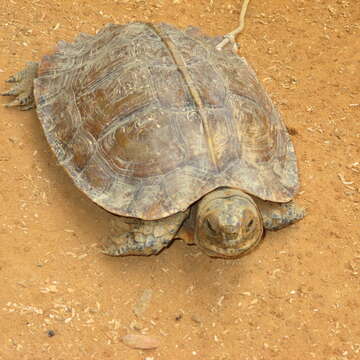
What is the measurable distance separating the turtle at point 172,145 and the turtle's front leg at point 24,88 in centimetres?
56

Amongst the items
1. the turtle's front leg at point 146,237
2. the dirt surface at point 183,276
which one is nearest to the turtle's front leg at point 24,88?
the dirt surface at point 183,276

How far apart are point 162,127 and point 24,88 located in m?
2.16

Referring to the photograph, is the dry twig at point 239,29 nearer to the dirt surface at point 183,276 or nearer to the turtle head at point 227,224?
the dirt surface at point 183,276

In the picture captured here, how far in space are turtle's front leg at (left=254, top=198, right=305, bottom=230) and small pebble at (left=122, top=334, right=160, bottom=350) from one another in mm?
1475

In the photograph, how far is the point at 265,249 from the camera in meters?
5.39

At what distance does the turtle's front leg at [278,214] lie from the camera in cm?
535

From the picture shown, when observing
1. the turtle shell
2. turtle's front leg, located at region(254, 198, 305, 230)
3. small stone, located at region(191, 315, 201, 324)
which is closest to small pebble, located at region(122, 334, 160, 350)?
small stone, located at region(191, 315, 201, 324)

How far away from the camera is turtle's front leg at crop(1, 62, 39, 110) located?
20.9 feet

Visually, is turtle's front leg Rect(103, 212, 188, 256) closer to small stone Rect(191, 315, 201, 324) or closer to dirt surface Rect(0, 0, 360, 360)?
dirt surface Rect(0, 0, 360, 360)

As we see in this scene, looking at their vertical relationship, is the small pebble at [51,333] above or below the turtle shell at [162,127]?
below

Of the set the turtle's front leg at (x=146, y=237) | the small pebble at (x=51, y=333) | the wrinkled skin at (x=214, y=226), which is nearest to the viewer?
the small pebble at (x=51, y=333)

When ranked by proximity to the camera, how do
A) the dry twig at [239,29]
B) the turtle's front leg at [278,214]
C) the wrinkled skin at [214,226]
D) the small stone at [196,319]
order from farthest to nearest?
the dry twig at [239,29] → the turtle's front leg at [278,214] → the small stone at [196,319] → the wrinkled skin at [214,226]

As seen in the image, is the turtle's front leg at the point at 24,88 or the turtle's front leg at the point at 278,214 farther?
the turtle's front leg at the point at 24,88

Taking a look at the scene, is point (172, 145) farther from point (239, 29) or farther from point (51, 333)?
point (239, 29)
